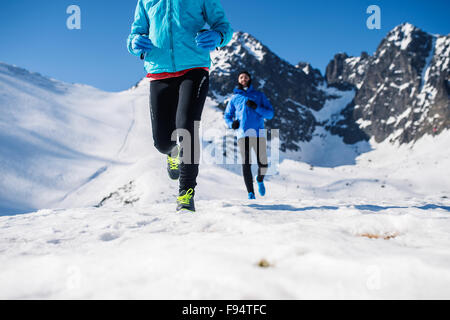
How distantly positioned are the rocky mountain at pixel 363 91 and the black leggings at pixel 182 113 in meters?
69.4

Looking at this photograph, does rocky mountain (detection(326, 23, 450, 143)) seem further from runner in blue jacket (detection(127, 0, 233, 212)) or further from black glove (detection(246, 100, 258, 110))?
runner in blue jacket (detection(127, 0, 233, 212))

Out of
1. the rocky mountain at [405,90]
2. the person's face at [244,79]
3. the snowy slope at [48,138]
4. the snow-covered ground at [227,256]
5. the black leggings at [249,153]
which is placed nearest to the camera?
the snow-covered ground at [227,256]

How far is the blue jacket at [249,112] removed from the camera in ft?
16.7

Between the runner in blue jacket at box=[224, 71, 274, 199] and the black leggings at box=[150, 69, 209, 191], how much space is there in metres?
1.94

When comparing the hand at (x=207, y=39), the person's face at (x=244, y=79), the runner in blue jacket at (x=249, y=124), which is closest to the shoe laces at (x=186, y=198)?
the hand at (x=207, y=39)

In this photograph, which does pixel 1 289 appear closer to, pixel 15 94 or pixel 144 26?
pixel 144 26

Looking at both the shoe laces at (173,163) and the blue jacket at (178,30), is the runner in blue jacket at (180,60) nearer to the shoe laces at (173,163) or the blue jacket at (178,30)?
the blue jacket at (178,30)

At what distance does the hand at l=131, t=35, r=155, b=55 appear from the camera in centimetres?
295

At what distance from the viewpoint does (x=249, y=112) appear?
5.15 metres

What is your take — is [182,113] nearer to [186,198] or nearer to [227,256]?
[186,198]

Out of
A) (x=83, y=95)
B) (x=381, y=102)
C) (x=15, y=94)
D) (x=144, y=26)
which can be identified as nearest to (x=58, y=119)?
(x=15, y=94)

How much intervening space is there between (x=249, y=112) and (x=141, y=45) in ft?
8.49

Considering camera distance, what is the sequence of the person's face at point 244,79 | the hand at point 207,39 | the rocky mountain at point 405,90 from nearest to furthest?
the hand at point 207,39 < the person's face at point 244,79 < the rocky mountain at point 405,90

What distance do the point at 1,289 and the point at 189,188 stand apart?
194 centimetres
